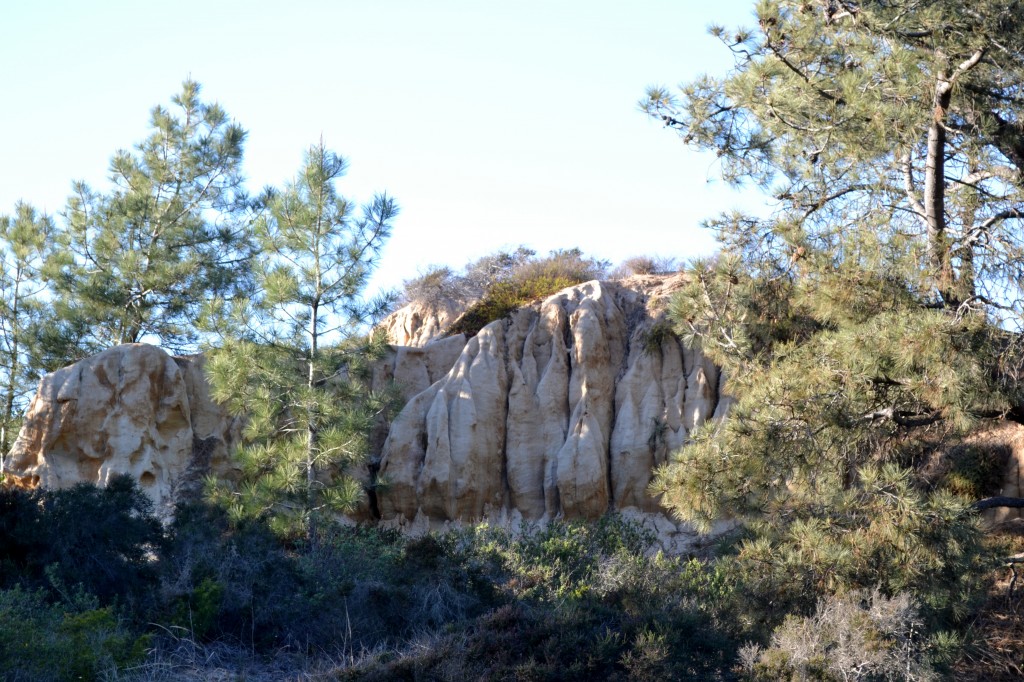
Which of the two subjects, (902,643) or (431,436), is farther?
(431,436)

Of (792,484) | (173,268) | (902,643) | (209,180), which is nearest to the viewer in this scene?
(902,643)

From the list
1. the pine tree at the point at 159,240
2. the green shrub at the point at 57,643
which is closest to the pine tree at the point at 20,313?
the pine tree at the point at 159,240

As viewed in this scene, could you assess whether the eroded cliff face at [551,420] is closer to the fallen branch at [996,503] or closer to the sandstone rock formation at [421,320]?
the sandstone rock formation at [421,320]

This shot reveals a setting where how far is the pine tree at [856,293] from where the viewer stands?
450 inches

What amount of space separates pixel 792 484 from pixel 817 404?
1.32 metres

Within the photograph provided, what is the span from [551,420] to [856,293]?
10072 millimetres

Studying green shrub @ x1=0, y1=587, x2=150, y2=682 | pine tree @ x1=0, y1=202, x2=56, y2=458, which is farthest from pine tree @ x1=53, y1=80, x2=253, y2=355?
green shrub @ x1=0, y1=587, x2=150, y2=682

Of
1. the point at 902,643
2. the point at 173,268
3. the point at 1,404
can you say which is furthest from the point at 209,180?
the point at 902,643

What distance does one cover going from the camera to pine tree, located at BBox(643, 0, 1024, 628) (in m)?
11.4

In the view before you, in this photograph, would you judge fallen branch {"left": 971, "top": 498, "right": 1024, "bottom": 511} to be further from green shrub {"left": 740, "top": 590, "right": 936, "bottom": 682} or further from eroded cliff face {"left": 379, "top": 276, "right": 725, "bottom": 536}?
eroded cliff face {"left": 379, "top": 276, "right": 725, "bottom": 536}

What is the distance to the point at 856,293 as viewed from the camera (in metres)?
12.5

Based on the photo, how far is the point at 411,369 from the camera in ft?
76.9

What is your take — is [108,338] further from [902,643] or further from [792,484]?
[902,643]

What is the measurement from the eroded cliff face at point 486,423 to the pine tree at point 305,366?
1.28 meters
